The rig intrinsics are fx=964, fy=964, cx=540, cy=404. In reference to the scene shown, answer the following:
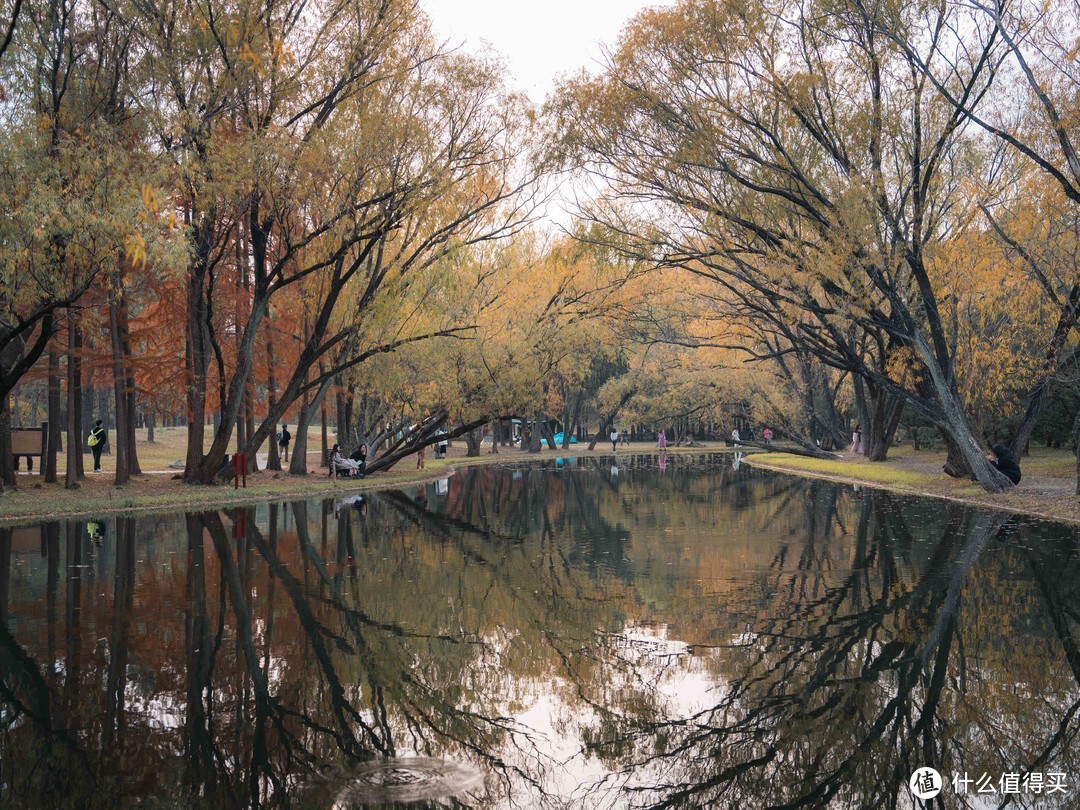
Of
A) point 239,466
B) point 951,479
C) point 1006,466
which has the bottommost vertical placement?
point 951,479

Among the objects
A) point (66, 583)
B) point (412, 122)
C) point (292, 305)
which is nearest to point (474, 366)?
point (292, 305)

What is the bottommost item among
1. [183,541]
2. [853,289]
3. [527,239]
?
[183,541]

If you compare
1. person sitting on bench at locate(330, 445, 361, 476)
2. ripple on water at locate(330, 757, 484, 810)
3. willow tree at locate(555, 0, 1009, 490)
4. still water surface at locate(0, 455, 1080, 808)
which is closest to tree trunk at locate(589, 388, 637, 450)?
person sitting on bench at locate(330, 445, 361, 476)

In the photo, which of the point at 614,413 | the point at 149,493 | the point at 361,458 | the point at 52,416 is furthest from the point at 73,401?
the point at 614,413

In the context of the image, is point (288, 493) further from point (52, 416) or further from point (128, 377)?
point (52, 416)

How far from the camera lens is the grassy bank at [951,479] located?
20453 millimetres

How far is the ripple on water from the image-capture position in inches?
196

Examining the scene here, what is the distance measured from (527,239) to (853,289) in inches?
743

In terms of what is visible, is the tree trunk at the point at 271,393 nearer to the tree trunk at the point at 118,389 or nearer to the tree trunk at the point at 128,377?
the tree trunk at the point at 128,377

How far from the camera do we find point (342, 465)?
32125mm

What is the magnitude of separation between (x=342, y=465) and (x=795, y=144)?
1763 centimetres

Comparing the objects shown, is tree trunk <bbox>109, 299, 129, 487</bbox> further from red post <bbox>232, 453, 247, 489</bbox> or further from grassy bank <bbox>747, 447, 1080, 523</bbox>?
grassy bank <bbox>747, 447, 1080, 523</bbox>

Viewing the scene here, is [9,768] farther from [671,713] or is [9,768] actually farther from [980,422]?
[980,422]

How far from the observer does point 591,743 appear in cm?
601
